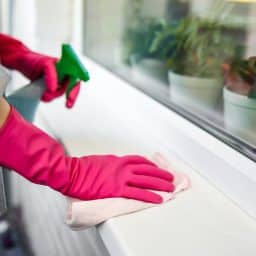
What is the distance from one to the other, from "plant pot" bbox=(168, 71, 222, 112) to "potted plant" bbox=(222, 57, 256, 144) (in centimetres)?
6

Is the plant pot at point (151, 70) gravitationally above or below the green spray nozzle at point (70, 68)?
below

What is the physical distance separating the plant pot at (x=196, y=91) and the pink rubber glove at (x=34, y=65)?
8.0 inches

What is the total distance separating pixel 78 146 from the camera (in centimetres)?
76

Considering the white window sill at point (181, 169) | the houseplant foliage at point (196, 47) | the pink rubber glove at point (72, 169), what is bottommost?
the white window sill at point (181, 169)

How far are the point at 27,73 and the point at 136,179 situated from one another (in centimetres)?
45

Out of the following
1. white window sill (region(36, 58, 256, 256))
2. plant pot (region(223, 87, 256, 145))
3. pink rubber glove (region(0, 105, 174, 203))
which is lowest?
white window sill (region(36, 58, 256, 256))

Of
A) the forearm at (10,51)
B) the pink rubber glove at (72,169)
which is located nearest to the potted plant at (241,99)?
the pink rubber glove at (72,169)

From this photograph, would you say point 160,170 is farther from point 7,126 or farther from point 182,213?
point 7,126

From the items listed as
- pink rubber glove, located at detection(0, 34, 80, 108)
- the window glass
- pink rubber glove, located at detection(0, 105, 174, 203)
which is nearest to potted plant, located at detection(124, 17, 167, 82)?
the window glass

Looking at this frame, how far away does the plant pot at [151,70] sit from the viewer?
95cm

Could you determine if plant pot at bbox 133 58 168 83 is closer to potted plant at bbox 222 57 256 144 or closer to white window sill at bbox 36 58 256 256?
white window sill at bbox 36 58 256 256

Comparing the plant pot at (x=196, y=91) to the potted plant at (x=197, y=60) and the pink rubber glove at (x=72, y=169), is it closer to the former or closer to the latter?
the potted plant at (x=197, y=60)

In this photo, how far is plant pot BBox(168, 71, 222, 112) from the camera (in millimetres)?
753

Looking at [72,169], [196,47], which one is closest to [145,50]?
[196,47]
